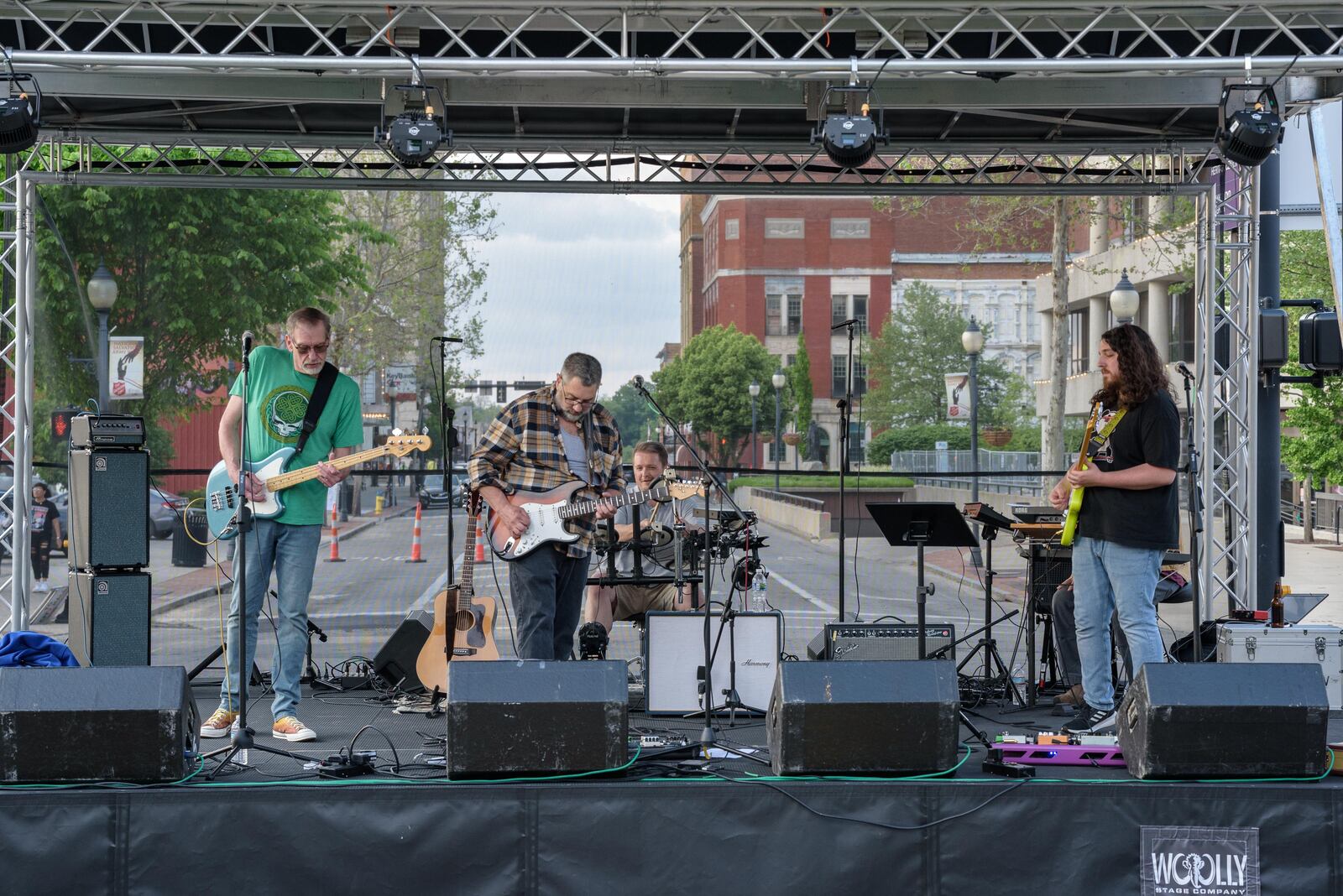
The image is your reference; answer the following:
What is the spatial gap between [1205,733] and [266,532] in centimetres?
401

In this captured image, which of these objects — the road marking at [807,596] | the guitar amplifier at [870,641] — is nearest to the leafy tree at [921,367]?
the road marking at [807,596]

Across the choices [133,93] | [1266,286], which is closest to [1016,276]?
[1266,286]

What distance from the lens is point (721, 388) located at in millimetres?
53031

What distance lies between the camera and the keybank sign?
427cm

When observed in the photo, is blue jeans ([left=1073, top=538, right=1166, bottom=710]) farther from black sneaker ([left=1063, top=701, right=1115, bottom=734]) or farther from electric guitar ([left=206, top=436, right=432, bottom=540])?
electric guitar ([left=206, top=436, right=432, bottom=540])

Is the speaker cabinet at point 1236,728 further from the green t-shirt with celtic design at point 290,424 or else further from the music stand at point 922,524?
the green t-shirt with celtic design at point 290,424

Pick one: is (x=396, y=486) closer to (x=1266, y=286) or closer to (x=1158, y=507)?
(x=1266, y=286)

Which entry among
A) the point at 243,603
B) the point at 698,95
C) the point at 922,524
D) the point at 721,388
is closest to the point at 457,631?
the point at 243,603

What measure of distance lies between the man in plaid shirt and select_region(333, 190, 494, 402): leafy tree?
23602 mm

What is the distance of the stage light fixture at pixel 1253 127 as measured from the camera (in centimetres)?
648

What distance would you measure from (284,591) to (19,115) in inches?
108

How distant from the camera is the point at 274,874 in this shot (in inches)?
167

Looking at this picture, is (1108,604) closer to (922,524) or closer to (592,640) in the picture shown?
(922,524)

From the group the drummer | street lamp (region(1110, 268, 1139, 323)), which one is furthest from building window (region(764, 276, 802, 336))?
the drummer
